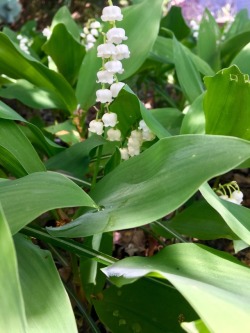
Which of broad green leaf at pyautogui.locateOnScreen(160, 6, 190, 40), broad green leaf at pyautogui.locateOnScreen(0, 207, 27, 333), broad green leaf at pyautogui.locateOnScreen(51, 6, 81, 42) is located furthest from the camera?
broad green leaf at pyautogui.locateOnScreen(160, 6, 190, 40)

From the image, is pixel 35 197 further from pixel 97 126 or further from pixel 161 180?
pixel 97 126

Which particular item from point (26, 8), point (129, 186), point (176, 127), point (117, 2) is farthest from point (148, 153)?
point (26, 8)

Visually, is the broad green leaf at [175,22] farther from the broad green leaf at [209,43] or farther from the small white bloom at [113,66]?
the small white bloom at [113,66]

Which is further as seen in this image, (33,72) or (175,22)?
(175,22)

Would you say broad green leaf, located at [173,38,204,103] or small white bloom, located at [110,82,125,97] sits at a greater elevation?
small white bloom, located at [110,82,125,97]

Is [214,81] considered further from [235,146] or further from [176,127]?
[176,127]

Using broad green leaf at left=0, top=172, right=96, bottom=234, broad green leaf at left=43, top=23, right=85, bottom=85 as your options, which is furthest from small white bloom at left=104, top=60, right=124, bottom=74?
broad green leaf at left=43, top=23, right=85, bottom=85

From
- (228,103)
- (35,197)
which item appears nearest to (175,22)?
(228,103)

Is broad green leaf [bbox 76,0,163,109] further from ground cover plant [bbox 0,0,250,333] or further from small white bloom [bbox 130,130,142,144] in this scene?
small white bloom [bbox 130,130,142,144]
